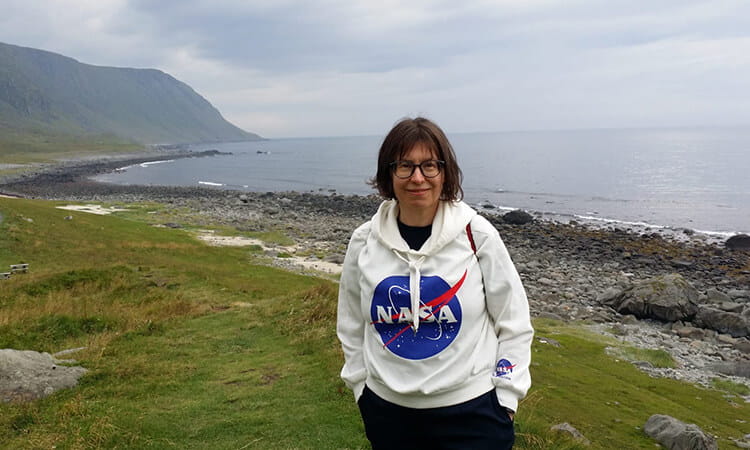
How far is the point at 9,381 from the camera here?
27.7ft

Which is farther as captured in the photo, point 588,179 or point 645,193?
point 588,179

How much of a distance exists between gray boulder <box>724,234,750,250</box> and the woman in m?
51.4

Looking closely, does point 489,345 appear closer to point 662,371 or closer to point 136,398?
point 136,398

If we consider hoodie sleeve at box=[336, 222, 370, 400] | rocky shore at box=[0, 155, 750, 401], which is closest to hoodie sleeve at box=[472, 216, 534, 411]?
hoodie sleeve at box=[336, 222, 370, 400]

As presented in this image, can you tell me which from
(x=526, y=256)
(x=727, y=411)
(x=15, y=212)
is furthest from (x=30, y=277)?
(x=526, y=256)

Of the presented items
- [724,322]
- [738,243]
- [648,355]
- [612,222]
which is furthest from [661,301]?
[612,222]

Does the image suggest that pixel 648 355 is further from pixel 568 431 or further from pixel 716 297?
pixel 716 297

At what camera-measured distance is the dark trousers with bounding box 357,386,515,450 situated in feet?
11.5

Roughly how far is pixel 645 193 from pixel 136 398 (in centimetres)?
9292

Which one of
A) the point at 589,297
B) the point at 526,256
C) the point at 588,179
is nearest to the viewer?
the point at 589,297

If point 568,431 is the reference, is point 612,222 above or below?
below

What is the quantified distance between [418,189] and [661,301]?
26638 mm

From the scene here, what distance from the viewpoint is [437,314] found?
11.3ft

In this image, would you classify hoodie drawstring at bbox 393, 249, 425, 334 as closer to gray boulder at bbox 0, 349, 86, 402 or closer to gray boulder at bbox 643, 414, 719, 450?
gray boulder at bbox 0, 349, 86, 402
